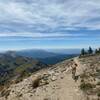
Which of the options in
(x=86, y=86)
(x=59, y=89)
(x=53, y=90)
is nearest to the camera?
(x=86, y=86)

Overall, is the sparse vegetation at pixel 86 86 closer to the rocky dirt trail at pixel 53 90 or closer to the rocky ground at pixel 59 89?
the rocky ground at pixel 59 89

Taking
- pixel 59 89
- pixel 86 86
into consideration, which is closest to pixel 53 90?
pixel 59 89

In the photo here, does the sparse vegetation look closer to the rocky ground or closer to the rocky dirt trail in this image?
the rocky ground

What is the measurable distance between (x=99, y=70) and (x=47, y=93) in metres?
12.0

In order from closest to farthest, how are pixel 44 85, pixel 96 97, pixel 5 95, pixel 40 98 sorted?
1. pixel 96 97
2. pixel 40 98
3. pixel 44 85
4. pixel 5 95

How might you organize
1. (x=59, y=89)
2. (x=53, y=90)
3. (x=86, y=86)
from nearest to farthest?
(x=86, y=86), (x=53, y=90), (x=59, y=89)

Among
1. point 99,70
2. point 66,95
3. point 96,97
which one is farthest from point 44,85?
point 96,97

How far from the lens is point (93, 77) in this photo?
38.4 metres

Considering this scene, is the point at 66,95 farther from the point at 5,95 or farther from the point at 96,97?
the point at 5,95

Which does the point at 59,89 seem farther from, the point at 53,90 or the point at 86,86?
the point at 86,86

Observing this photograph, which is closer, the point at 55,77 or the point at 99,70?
the point at 99,70

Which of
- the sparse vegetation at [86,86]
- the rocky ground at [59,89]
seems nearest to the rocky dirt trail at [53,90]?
the rocky ground at [59,89]

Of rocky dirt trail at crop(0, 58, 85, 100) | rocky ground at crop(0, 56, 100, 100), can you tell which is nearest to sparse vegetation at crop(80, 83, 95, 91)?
rocky ground at crop(0, 56, 100, 100)

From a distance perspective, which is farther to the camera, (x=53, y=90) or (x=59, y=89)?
(x=59, y=89)
